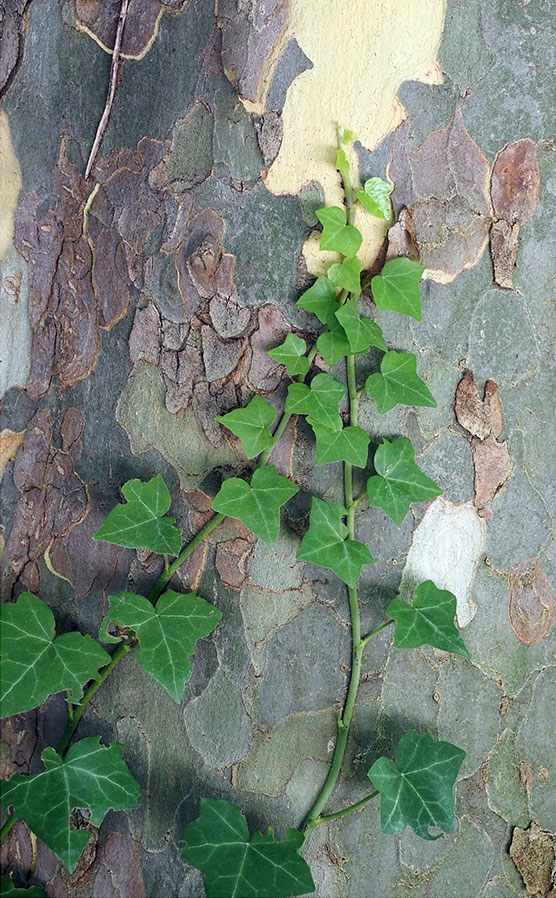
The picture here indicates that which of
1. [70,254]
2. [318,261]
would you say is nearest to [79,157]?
[70,254]

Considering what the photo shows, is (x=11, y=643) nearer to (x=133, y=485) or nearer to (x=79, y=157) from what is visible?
(x=133, y=485)

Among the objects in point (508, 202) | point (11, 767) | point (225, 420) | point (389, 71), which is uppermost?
point (389, 71)

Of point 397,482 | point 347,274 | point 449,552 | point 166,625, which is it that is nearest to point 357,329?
point 347,274

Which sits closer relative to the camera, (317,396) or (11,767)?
(317,396)

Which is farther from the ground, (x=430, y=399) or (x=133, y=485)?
(x=430, y=399)

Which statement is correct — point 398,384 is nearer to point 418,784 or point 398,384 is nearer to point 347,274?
point 347,274

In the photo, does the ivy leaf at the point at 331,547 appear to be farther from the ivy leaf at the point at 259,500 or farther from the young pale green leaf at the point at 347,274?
the young pale green leaf at the point at 347,274

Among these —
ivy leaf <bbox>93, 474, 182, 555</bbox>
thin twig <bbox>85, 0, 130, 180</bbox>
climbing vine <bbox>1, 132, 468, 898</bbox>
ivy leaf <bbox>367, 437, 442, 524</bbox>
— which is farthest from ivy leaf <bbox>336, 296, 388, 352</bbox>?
thin twig <bbox>85, 0, 130, 180</bbox>

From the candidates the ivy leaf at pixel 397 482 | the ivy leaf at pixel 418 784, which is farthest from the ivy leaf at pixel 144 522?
the ivy leaf at pixel 418 784
